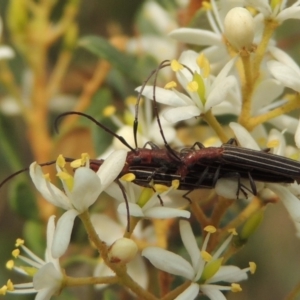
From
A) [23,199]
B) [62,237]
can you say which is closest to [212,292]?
[62,237]

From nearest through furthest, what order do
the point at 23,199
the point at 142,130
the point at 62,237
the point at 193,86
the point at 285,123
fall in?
the point at 62,237
the point at 193,86
the point at 285,123
the point at 142,130
the point at 23,199

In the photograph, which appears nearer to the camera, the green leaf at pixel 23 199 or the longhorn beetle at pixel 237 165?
the longhorn beetle at pixel 237 165

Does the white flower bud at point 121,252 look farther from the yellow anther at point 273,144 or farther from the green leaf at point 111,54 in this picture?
the green leaf at point 111,54

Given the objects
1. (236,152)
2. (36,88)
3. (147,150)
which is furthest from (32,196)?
(236,152)

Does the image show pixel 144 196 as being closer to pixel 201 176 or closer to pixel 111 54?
pixel 201 176

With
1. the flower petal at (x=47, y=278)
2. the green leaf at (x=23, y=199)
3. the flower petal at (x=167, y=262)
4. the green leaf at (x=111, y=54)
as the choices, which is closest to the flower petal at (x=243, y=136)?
the flower petal at (x=167, y=262)

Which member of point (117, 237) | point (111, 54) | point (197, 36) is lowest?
point (117, 237)
